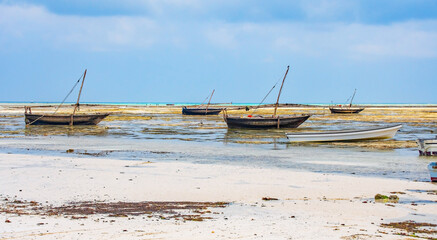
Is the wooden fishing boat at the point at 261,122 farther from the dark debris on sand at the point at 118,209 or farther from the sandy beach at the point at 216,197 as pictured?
the dark debris on sand at the point at 118,209

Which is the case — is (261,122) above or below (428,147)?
above

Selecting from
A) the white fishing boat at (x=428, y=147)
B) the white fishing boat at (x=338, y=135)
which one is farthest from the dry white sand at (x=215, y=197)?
the white fishing boat at (x=338, y=135)

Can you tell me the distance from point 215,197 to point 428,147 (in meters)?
12.4

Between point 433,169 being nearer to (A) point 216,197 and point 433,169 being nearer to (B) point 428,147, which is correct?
(A) point 216,197

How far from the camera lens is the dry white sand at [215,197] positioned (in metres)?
6.87

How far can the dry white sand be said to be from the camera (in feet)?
22.5

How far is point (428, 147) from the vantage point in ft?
62.0

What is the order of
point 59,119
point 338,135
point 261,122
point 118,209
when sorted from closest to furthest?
1. point 118,209
2. point 338,135
3. point 261,122
4. point 59,119

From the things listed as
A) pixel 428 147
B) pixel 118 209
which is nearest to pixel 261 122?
pixel 428 147

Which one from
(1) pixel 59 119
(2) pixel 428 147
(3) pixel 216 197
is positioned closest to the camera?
(3) pixel 216 197

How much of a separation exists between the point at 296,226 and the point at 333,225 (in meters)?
0.62

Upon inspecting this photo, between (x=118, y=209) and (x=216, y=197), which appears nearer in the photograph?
(x=118, y=209)

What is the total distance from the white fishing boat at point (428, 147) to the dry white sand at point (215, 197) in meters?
7.25

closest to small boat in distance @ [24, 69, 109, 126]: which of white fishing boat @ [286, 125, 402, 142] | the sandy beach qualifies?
white fishing boat @ [286, 125, 402, 142]
